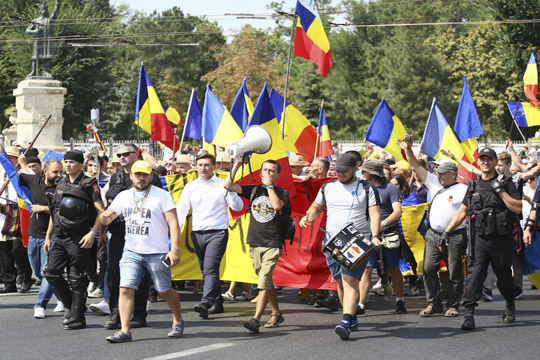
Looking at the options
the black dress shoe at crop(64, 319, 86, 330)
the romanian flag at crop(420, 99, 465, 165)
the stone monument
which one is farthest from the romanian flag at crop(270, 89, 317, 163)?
the stone monument

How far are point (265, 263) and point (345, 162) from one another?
129 cm

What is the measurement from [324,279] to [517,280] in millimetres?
2551

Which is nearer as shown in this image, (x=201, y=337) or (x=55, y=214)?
(x=201, y=337)

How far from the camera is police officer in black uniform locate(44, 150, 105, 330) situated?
8.37 m

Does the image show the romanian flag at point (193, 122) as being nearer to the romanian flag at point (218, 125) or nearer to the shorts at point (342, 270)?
the romanian flag at point (218, 125)

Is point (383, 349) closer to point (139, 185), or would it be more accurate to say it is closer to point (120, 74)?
point (139, 185)

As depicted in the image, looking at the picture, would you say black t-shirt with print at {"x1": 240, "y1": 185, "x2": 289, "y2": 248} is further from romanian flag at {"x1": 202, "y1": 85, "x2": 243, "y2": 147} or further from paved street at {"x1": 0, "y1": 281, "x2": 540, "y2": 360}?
romanian flag at {"x1": 202, "y1": 85, "x2": 243, "y2": 147}

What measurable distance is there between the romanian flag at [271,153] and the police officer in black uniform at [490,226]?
210 centimetres

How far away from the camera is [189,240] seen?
1077 cm

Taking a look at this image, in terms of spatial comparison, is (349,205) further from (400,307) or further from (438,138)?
(438,138)

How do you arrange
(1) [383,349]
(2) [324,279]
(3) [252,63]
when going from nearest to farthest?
(1) [383,349]
(2) [324,279]
(3) [252,63]

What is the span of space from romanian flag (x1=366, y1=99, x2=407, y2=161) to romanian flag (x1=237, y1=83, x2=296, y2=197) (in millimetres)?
4252

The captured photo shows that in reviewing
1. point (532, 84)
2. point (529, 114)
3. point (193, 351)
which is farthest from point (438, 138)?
point (193, 351)

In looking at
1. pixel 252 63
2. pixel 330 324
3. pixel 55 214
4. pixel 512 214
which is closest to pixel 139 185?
pixel 55 214
